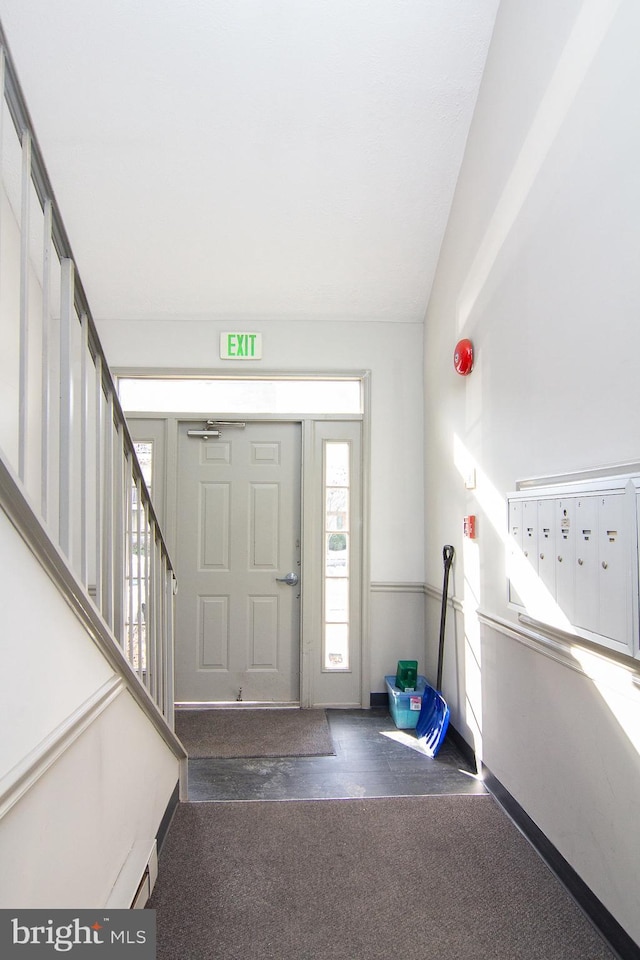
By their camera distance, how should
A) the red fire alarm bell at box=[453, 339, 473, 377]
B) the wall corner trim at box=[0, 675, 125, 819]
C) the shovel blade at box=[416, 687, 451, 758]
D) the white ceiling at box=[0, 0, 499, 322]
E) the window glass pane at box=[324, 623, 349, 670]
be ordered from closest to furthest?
the wall corner trim at box=[0, 675, 125, 819], the white ceiling at box=[0, 0, 499, 322], the red fire alarm bell at box=[453, 339, 473, 377], the shovel blade at box=[416, 687, 451, 758], the window glass pane at box=[324, 623, 349, 670]

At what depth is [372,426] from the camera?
396 cm

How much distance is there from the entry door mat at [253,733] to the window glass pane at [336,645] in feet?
1.05

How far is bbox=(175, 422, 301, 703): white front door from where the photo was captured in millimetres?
3898

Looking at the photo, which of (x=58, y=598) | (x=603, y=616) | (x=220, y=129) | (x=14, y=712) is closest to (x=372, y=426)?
(x=220, y=129)

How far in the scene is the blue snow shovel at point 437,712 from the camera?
307 cm

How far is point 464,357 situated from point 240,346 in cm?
165

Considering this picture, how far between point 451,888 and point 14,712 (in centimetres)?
153

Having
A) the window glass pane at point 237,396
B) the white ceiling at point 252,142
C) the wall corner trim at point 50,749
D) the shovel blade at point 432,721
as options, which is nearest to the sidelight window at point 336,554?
the window glass pane at point 237,396

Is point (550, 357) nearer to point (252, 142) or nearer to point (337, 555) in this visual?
point (252, 142)

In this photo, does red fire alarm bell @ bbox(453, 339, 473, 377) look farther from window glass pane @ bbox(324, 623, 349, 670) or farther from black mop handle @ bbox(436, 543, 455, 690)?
window glass pane @ bbox(324, 623, 349, 670)

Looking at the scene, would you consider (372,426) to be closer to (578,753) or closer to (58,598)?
(578,753)

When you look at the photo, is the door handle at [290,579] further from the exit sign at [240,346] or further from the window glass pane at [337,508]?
the exit sign at [240,346]

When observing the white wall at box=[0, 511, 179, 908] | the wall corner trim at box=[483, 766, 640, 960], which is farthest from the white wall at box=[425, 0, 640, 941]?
the white wall at box=[0, 511, 179, 908]
